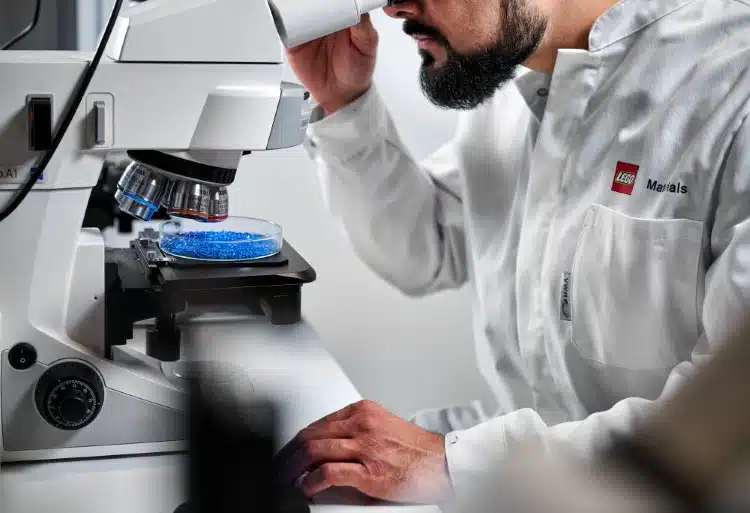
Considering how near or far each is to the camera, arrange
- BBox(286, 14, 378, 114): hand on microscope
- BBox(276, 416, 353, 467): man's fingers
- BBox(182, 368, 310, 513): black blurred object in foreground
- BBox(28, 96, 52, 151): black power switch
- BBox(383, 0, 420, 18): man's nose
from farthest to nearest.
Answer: BBox(286, 14, 378, 114): hand on microscope, BBox(383, 0, 420, 18): man's nose, BBox(276, 416, 353, 467): man's fingers, BBox(28, 96, 52, 151): black power switch, BBox(182, 368, 310, 513): black blurred object in foreground

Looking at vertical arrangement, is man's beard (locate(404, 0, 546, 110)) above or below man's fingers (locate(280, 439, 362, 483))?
above

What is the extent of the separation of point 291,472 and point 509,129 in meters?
0.76

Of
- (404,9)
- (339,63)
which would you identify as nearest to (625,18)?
(404,9)

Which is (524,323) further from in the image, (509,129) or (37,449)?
(37,449)

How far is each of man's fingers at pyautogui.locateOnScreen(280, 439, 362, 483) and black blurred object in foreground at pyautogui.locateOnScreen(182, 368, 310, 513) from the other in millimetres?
532

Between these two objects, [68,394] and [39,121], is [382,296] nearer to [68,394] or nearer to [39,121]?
[68,394]

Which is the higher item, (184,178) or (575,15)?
(575,15)

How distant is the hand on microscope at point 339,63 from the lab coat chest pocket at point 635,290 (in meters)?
0.47

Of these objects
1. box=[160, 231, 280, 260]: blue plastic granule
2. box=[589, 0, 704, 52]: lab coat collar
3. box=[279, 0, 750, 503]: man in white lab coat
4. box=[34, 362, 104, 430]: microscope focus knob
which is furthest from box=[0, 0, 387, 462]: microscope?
box=[589, 0, 704, 52]: lab coat collar

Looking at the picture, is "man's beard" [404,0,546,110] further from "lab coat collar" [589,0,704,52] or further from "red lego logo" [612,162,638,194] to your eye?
"red lego logo" [612,162,638,194]

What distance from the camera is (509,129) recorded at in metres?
1.47

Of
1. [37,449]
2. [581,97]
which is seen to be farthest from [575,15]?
[37,449]

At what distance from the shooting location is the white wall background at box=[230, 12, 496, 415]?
2100 mm

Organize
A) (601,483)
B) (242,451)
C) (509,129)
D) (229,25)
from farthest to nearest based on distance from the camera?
(509,129) → (229,25) → (242,451) → (601,483)
